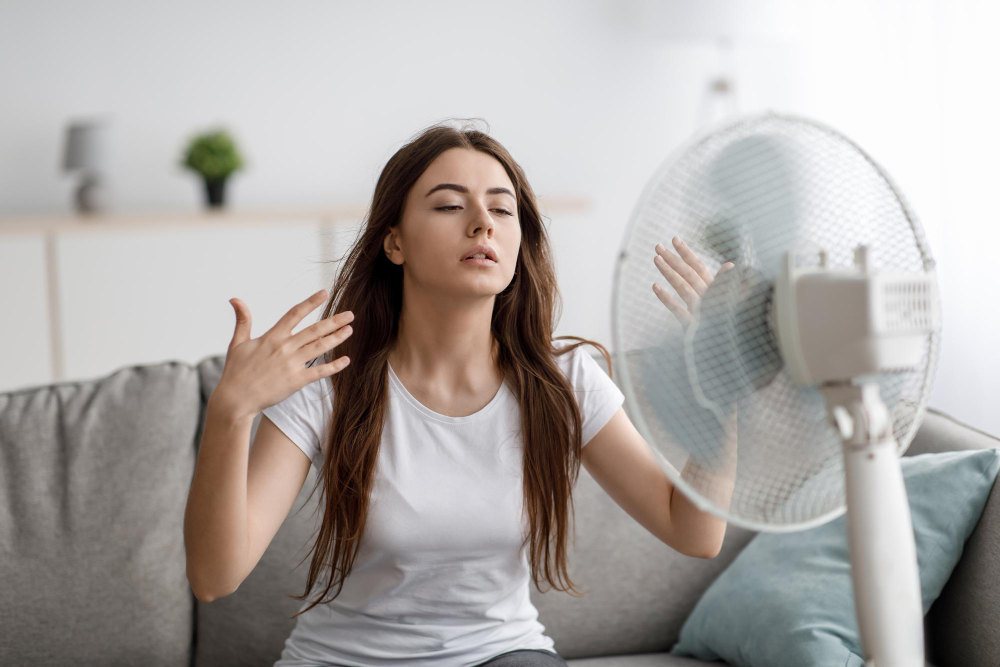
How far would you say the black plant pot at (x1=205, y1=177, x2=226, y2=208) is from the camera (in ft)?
12.3

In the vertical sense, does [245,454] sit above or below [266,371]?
below

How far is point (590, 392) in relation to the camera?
4.71 feet

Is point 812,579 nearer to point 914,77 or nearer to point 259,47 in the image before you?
point 914,77

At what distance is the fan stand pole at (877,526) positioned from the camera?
2.54ft

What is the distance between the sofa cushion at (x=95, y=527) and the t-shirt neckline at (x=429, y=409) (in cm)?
48

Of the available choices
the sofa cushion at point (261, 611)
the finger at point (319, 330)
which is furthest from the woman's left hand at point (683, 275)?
the sofa cushion at point (261, 611)

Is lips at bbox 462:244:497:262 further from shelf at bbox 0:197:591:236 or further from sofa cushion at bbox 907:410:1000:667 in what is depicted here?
shelf at bbox 0:197:591:236

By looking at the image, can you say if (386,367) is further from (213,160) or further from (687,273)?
(213,160)

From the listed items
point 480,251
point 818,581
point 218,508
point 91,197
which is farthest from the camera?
point 91,197

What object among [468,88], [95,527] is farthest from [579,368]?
[468,88]

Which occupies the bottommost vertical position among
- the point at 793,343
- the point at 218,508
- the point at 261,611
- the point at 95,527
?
the point at 261,611

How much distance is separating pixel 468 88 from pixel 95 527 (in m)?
3.08

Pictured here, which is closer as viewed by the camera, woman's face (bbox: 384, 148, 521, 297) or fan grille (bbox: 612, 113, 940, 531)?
fan grille (bbox: 612, 113, 940, 531)

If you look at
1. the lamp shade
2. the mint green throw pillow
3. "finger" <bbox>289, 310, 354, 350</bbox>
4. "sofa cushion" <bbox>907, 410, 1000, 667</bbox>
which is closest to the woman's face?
"finger" <bbox>289, 310, 354, 350</bbox>
